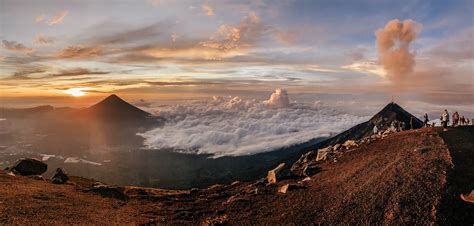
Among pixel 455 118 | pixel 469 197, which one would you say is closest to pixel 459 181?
pixel 469 197

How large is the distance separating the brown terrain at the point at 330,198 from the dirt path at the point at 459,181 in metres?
0.08

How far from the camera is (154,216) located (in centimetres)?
3941

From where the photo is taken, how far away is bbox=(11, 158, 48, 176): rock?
2264 inches

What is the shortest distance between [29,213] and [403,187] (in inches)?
1491

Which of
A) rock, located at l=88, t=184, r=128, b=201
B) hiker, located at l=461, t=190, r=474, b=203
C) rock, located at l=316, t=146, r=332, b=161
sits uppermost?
hiker, located at l=461, t=190, r=474, b=203

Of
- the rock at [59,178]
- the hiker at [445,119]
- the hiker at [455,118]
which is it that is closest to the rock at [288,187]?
the hiker at [445,119]

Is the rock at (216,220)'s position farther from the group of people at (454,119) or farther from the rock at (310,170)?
the group of people at (454,119)

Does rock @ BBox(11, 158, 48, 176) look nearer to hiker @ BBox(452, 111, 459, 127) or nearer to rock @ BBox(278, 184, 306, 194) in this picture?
rock @ BBox(278, 184, 306, 194)

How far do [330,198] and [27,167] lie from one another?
49.9 m

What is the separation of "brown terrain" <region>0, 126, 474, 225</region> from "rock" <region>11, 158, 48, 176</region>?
21.4 feet

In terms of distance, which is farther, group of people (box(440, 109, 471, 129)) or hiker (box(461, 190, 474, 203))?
group of people (box(440, 109, 471, 129))

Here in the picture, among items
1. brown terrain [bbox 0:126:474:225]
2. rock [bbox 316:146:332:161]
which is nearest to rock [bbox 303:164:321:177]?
brown terrain [bbox 0:126:474:225]

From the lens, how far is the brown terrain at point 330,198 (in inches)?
1304

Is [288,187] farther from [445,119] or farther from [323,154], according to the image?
[445,119]
